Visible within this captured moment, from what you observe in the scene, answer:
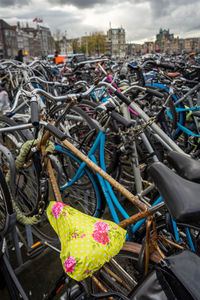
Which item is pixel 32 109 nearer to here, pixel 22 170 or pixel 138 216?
pixel 22 170

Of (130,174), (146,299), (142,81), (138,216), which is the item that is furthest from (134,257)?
(142,81)

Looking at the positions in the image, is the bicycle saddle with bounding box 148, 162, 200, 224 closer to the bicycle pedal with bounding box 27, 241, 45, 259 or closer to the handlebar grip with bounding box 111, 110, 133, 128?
the handlebar grip with bounding box 111, 110, 133, 128

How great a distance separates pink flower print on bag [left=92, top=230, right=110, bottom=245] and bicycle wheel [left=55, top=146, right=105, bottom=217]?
106 cm

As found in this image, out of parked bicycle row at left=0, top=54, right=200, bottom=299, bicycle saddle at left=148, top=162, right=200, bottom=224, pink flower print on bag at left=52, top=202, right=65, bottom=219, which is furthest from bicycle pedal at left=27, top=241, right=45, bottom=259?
bicycle saddle at left=148, top=162, right=200, bottom=224

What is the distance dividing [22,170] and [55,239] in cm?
82

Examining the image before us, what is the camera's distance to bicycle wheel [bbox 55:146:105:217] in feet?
7.18

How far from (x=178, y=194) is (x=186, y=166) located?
0.22 m

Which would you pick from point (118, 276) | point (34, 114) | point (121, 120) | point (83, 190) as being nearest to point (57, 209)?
point (118, 276)

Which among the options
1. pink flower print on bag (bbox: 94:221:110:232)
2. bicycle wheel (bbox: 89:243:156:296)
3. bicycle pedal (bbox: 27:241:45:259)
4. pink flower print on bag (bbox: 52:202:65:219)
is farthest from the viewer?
bicycle pedal (bbox: 27:241:45:259)

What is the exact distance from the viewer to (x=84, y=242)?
1.03 metres

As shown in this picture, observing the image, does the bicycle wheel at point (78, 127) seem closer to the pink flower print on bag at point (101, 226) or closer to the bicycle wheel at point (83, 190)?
the bicycle wheel at point (83, 190)

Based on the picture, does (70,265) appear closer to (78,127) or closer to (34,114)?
(34,114)

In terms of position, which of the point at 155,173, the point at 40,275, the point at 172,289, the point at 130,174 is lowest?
the point at 40,275

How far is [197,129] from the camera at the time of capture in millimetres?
3447
